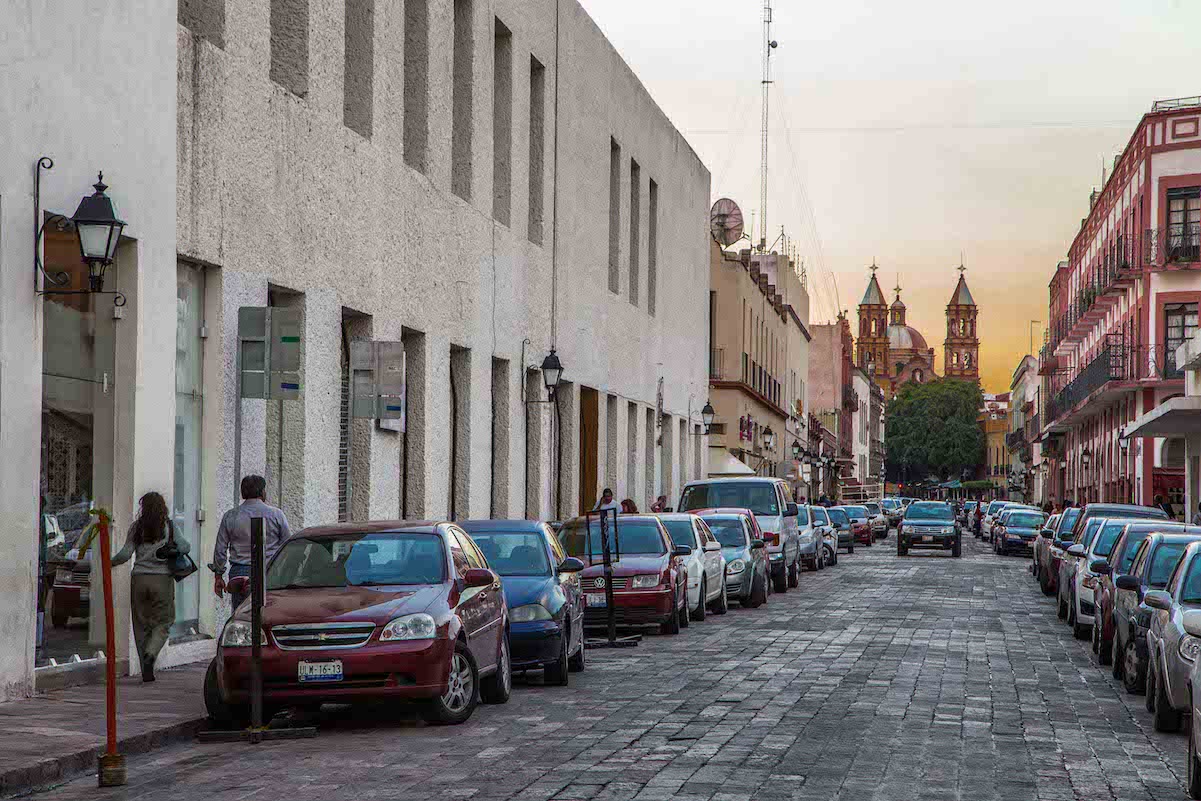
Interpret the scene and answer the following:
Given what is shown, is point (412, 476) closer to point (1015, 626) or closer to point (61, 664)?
point (1015, 626)

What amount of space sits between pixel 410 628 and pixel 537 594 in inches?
135

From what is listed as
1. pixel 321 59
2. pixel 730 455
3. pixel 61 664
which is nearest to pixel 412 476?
pixel 321 59

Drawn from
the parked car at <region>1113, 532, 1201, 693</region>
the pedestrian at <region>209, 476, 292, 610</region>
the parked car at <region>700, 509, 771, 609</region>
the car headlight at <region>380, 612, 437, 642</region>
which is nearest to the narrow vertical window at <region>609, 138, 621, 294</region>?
the parked car at <region>700, 509, 771, 609</region>

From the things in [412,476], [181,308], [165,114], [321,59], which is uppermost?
[321,59]

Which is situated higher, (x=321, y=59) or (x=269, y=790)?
(x=321, y=59)

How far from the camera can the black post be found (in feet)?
39.6

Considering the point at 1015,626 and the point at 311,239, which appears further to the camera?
the point at 1015,626

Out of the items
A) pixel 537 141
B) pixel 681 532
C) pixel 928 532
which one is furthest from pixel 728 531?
pixel 928 532

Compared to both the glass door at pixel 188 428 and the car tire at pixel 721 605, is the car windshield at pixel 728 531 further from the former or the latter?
the glass door at pixel 188 428

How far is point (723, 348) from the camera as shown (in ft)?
208

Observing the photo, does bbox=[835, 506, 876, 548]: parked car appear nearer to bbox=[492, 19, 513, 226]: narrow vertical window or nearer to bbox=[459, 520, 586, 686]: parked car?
bbox=[492, 19, 513, 226]: narrow vertical window

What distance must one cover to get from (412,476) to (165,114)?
9.46m

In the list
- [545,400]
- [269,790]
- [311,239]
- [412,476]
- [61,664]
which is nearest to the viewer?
[269,790]

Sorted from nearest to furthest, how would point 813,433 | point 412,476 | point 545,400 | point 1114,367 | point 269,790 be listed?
1. point 269,790
2. point 412,476
3. point 545,400
4. point 1114,367
5. point 813,433
